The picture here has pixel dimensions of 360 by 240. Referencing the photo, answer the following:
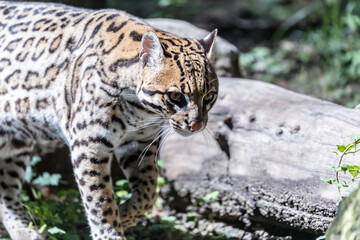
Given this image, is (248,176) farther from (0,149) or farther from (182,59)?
(0,149)

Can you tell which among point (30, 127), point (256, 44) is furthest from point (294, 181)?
point (256, 44)

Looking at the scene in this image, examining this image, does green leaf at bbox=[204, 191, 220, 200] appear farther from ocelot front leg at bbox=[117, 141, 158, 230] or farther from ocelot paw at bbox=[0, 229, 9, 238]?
ocelot paw at bbox=[0, 229, 9, 238]

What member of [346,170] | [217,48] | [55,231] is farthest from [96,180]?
[217,48]

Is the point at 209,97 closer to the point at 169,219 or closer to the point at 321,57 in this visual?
the point at 169,219

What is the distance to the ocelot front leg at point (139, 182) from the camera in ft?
20.4

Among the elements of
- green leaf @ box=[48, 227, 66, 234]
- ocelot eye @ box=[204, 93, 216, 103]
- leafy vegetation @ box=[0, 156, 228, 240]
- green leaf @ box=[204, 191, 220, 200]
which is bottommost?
leafy vegetation @ box=[0, 156, 228, 240]

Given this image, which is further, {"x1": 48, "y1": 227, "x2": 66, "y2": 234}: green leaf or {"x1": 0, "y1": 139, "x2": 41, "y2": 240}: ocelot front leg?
{"x1": 0, "y1": 139, "x2": 41, "y2": 240}: ocelot front leg

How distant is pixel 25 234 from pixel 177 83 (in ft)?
8.42

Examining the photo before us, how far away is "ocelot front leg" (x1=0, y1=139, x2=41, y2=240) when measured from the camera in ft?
21.4

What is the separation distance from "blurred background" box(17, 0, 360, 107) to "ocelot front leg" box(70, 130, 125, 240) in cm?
337

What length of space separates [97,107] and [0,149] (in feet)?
5.52

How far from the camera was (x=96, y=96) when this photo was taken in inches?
214

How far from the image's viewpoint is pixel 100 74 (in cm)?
547

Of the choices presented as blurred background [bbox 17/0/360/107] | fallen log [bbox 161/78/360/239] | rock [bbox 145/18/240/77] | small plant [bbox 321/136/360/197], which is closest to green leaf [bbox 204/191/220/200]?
fallen log [bbox 161/78/360/239]
